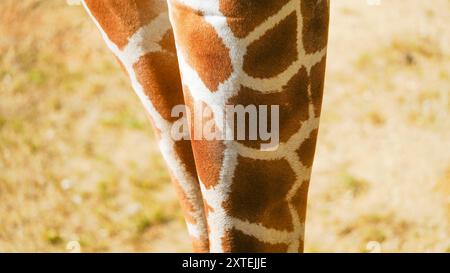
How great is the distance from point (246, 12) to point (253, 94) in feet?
0.29

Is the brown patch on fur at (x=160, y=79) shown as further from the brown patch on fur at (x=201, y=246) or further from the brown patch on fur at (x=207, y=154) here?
the brown patch on fur at (x=201, y=246)

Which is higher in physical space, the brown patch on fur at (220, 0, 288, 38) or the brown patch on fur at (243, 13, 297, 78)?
the brown patch on fur at (220, 0, 288, 38)

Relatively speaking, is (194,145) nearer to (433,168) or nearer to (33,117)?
(433,168)

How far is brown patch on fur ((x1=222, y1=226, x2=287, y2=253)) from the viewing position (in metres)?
0.70

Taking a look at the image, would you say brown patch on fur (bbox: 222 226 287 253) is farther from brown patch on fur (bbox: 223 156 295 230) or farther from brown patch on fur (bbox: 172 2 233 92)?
brown patch on fur (bbox: 172 2 233 92)

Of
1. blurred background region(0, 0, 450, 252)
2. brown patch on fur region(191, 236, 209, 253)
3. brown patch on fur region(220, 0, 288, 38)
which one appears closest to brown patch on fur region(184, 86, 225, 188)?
brown patch on fur region(220, 0, 288, 38)

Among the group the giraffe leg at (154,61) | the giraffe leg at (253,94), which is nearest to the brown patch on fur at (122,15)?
the giraffe leg at (154,61)

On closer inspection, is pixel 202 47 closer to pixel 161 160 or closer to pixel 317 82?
pixel 317 82

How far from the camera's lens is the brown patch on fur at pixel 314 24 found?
599 mm

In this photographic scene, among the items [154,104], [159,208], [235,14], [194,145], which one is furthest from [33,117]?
[235,14]

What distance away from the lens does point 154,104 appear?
0.78 meters

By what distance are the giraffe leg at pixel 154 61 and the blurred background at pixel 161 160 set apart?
560 millimetres

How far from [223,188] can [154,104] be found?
7.2 inches
